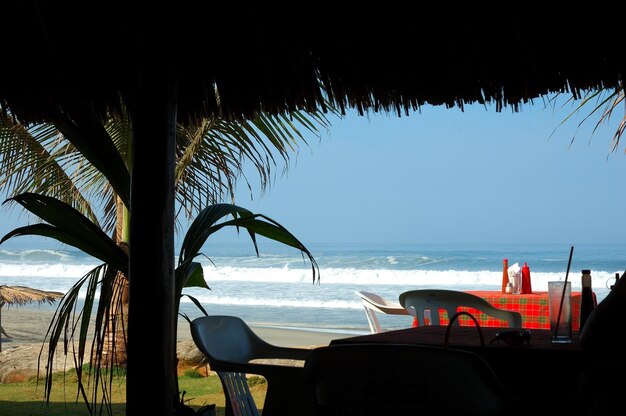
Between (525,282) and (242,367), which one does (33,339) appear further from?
(242,367)

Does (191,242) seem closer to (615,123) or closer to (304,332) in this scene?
(304,332)

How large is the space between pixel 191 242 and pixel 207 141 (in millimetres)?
2599

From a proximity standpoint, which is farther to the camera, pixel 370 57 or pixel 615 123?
pixel 615 123

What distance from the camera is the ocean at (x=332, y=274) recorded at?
55.5 feet

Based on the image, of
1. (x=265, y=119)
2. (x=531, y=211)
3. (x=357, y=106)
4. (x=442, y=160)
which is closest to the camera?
(x=357, y=106)

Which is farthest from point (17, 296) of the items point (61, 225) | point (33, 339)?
point (33, 339)

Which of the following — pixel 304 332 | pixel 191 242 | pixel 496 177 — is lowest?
pixel 304 332

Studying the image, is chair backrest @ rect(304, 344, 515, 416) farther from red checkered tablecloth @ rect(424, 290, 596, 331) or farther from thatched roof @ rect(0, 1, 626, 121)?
red checkered tablecloth @ rect(424, 290, 596, 331)

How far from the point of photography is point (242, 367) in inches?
105

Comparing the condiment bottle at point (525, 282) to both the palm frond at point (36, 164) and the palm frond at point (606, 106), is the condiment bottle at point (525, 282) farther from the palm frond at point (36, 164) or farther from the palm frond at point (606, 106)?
the palm frond at point (36, 164)

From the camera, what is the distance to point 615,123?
30.5 m

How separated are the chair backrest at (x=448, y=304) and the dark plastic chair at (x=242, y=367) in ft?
4.45

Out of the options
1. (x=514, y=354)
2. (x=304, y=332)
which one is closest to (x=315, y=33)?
(x=514, y=354)

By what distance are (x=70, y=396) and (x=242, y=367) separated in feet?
11.1
